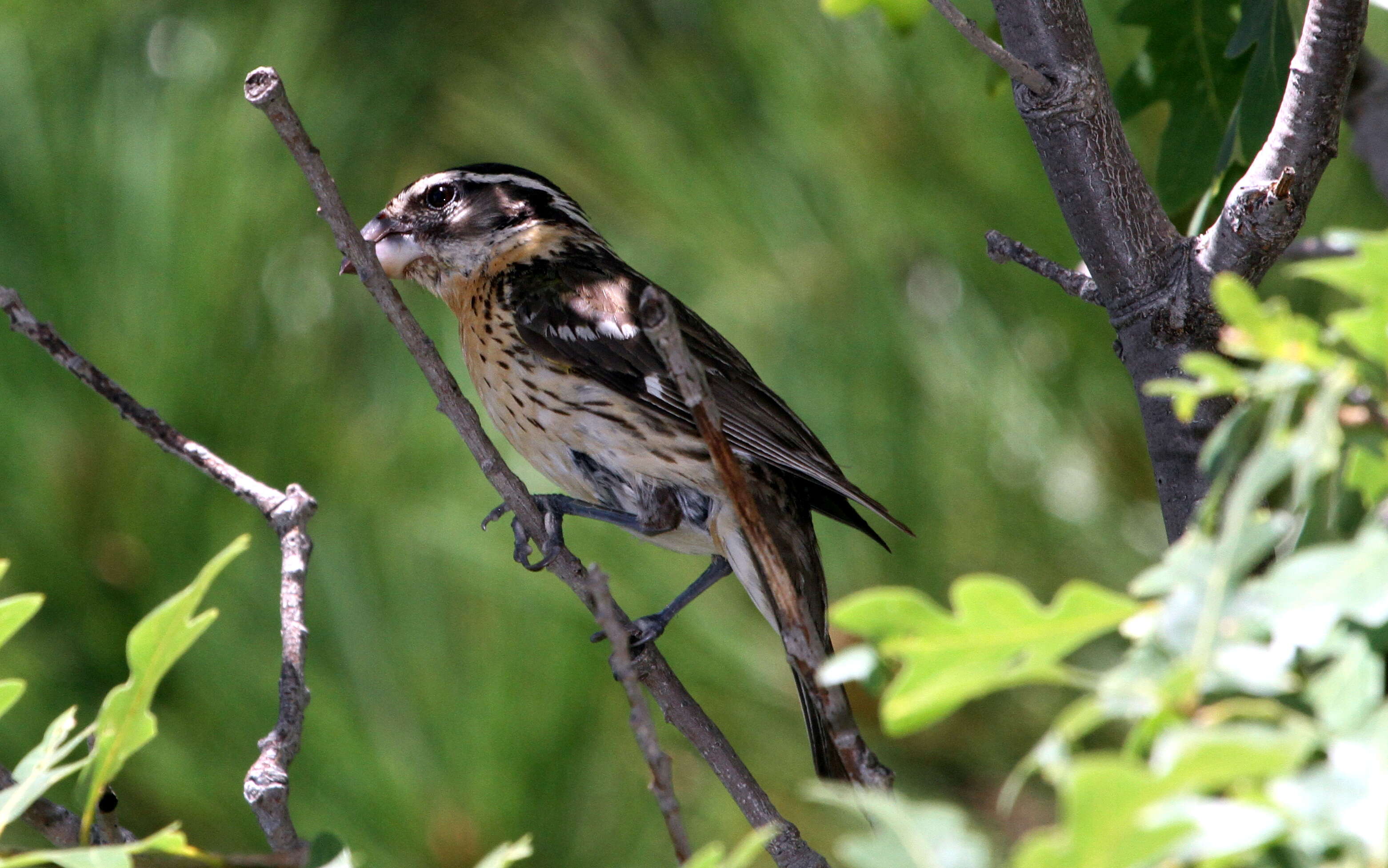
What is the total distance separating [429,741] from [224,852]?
52 centimetres

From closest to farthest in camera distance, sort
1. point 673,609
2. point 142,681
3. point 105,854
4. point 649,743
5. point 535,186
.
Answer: point 105,854, point 142,681, point 649,743, point 673,609, point 535,186

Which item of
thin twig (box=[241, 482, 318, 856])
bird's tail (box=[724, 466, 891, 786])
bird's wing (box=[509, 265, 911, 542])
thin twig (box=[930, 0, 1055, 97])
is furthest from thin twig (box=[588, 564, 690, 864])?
bird's wing (box=[509, 265, 911, 542])

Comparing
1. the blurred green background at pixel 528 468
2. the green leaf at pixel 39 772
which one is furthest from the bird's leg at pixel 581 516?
the green leaf at pixel 39 772

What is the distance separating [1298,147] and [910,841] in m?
1.22

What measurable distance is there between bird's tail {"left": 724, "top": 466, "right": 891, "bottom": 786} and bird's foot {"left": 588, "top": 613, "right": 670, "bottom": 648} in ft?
0.59

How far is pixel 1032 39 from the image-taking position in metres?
1.74

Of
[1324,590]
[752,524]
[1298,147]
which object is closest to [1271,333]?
[1324,590]

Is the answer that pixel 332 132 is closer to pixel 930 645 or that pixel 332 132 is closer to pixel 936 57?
pixel 936 57

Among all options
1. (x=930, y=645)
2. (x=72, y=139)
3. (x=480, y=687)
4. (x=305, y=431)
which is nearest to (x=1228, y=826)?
(x=930, y=645)

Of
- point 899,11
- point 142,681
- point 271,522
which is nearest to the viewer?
point 142,681

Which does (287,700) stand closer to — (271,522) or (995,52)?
(271,522)

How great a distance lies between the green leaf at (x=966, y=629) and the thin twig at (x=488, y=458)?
871mm

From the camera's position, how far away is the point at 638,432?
8.89 ft

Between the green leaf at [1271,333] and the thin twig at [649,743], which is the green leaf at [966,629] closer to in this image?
the green leaf at [1271,333]
